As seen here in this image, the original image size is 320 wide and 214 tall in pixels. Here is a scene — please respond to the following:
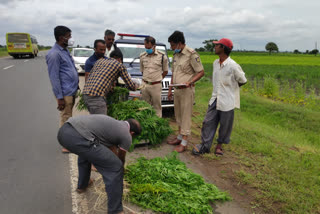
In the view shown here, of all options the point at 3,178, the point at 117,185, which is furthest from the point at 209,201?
the point at 3,178

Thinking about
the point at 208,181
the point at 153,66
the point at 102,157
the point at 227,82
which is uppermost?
the point at 153,66

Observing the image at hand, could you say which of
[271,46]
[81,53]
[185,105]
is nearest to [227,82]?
[185,105]

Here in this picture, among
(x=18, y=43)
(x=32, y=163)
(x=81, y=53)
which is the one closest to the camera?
(x=32, y=163)

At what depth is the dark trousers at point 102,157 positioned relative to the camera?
2836 mm

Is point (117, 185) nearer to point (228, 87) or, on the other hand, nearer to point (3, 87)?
point (228, 87)

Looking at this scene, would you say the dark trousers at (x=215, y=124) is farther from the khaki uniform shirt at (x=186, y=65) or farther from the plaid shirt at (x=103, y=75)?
the plaid shirt at (x=103, y=75)

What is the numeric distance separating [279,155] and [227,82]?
1.87 meters

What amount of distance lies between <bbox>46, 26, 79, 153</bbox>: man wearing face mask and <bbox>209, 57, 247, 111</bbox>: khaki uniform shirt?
2.64m

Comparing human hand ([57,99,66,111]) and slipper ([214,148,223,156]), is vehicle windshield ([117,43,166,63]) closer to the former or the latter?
human hand ([57,99,66,111])

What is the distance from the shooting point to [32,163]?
4484mm

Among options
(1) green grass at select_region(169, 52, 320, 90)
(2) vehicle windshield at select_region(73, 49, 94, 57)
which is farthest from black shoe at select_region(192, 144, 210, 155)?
(2) vehicle windshield at select_region(73, 49, 94, 57)

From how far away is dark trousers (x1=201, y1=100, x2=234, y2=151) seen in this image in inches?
190

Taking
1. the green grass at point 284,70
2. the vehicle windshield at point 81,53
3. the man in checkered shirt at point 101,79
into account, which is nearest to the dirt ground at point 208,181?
the man in checkered shirt at point 101,79

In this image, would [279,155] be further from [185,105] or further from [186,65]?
[186,65]
